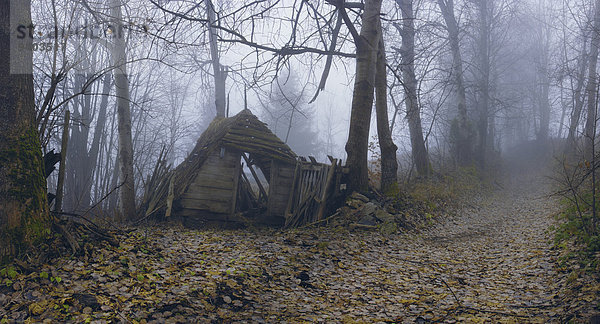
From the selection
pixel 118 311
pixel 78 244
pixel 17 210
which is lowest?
pixel 118 311

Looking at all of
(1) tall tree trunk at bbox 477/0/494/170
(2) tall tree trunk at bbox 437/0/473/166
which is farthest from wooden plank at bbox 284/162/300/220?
(1) tall tree trunk at bbox 477/0/494/170

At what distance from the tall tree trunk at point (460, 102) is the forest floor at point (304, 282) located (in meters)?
11.9

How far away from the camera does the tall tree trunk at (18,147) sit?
4242mm

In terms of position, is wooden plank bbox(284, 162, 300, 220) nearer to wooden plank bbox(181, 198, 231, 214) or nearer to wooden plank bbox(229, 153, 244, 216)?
wooden plank bbox(229, 153, 244, 216)

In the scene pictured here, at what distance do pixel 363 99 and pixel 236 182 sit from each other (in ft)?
12.9

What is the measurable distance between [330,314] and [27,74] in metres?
4.65

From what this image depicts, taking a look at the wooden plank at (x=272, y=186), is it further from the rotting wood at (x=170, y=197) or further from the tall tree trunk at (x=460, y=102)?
the tall tree trunk at (x=460, y=102)

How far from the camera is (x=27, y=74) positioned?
461 centimetres

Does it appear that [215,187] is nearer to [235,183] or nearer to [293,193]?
[235,183]

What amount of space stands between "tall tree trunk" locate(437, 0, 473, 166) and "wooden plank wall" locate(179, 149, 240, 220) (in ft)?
39.8

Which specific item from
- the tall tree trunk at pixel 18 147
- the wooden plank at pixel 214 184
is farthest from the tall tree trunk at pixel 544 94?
the tall tree trunk at pixel 18 147

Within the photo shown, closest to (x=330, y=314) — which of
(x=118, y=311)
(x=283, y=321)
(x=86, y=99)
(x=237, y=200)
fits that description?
(x=283, y=321)

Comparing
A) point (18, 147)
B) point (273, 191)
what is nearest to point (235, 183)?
point (273, 191)

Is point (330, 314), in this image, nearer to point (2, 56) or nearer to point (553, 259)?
point (553, 259)
